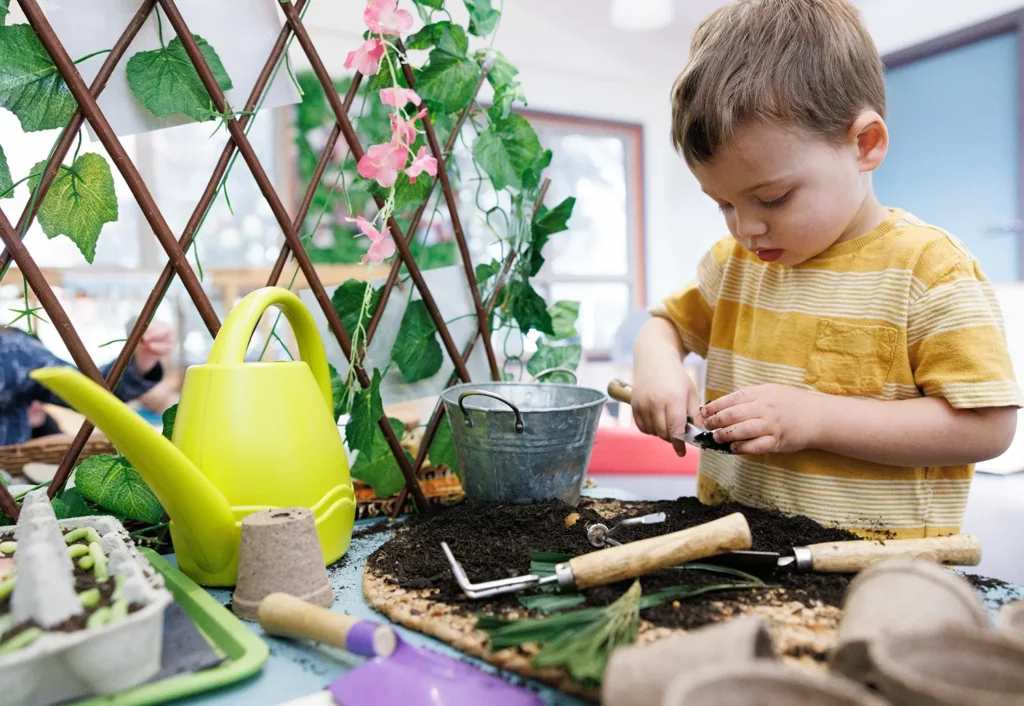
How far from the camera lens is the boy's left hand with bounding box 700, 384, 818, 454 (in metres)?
0.67

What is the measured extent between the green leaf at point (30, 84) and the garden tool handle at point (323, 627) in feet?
1.56

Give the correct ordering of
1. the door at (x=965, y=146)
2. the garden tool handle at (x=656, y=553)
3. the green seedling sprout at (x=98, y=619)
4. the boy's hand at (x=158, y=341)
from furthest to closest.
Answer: the door at (x=965, y=146) < the boy's hand at (x=158, y=341) < the garden tool handle at (x=656, y=553) < the green seedling sprout at (x=98, y=619)

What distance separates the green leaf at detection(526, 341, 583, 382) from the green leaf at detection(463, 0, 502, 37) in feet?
1.39

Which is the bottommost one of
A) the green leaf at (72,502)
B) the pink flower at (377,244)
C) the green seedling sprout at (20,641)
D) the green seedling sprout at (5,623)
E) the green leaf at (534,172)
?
the green leaf at (72,502)

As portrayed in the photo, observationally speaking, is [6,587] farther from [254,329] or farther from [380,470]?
[380,470]

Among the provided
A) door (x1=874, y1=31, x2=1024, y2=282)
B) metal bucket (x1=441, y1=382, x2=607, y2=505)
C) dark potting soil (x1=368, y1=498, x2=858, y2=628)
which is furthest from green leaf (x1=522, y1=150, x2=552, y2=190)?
door (x1=874, y1=31, x2=1024, y2=282)

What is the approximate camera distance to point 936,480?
30.3 inches

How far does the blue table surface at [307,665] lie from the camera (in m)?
0.43

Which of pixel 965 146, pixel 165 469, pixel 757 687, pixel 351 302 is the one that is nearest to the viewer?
pixel 757 687

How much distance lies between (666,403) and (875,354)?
23cm

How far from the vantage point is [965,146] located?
120 inches

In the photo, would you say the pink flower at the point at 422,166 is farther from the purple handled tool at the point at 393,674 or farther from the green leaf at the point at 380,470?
the purple handled tool at the point at 393,674

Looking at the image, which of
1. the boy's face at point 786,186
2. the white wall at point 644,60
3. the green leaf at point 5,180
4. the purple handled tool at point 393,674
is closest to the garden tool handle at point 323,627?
the purple handled tool at point 393,674

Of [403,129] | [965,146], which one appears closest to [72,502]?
[403,129]
